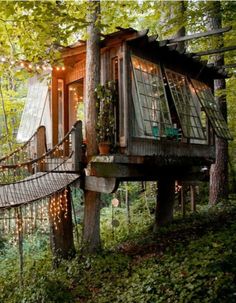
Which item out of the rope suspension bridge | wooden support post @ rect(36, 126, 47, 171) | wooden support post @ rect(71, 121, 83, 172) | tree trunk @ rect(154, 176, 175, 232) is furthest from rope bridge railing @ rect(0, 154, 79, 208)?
tree trunk @ rect(154, 176, 175, 232)

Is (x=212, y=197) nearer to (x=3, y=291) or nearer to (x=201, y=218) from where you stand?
(x=201, y=218)

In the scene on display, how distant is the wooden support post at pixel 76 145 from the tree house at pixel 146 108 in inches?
7.9

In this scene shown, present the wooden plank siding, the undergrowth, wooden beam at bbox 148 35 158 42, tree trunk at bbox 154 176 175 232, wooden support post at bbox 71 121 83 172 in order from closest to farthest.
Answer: the undergrowth → wooden beam at bbox 148 35 158 42 → wooden support post at bbox 71 121 83 172 → the wooden plank siding → tree trunk at bbox 154 176 175 232

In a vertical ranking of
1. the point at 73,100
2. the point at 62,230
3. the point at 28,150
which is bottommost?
the point at 62,230

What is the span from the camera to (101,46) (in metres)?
→ 6.10

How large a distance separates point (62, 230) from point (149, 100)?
130 inches

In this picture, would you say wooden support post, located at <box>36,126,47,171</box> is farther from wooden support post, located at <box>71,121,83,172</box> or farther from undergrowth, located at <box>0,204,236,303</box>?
undergrowth, located at <box>0,204,236,303</box>

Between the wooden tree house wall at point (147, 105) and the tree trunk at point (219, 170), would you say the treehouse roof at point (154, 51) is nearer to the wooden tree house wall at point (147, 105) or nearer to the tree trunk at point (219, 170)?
the wooden tree house wall at point (147, 105)

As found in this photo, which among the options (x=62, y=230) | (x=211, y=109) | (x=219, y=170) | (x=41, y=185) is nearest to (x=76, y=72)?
(x=41, y=185)

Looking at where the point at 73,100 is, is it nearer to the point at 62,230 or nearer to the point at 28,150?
the point at 28,150

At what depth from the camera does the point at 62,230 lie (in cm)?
707

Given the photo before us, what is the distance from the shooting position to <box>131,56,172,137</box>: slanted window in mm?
5734

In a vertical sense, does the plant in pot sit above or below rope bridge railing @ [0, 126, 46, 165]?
above

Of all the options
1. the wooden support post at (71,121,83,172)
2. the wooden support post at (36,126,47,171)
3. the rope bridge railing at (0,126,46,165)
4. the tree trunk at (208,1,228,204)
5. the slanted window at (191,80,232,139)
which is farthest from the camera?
the tree trunk at (208,1,228,204)
